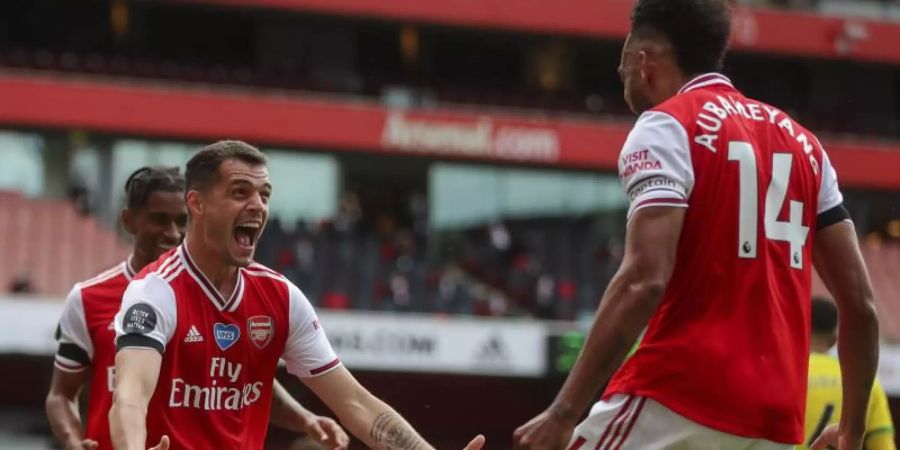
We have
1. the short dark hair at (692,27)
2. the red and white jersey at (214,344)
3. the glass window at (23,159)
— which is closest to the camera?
the short dark hair at (692,27)

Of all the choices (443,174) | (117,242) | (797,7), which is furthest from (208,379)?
(797,7)

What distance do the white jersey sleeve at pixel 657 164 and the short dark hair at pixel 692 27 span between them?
11.2 inches

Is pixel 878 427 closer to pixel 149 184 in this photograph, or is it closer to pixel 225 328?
pixel 225 328

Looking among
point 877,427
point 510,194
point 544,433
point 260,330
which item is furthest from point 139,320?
point 510,194

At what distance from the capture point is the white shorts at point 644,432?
415cm

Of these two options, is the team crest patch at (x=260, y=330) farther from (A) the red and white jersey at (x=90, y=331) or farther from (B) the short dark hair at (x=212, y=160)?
(A) the red and white jersey at (x=90, y=331)

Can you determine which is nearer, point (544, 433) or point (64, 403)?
point (544, 433)

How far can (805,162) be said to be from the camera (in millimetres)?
4379

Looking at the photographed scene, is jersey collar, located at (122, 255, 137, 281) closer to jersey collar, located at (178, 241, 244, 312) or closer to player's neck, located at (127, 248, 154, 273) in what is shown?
player's neck, located at (127, 248, 154, 273)

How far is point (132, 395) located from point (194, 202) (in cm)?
78

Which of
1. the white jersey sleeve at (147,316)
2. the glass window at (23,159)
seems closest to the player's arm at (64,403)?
the white jersey sleeve at (147,316)

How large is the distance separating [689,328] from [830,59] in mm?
30281

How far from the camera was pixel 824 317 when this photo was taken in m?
6.87

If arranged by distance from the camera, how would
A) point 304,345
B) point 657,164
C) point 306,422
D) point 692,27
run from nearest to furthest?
point 657,164 → point 692,27 → point 304,345 → point 306,422
